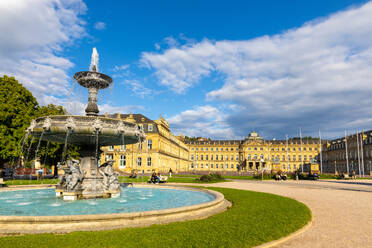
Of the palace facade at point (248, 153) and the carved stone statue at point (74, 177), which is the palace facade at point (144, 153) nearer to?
the carved stone statue at point (74, 177)

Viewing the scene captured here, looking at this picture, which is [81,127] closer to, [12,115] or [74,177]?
[74,177]

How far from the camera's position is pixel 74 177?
41.4 feet

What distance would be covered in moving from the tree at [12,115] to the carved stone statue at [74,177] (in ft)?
50.7

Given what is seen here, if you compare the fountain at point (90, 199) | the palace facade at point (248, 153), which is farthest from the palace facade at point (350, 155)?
the fountain at point (90, 199)

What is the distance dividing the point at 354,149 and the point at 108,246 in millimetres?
103375

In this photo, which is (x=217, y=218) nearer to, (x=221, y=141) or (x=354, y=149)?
(x=354, y=149)

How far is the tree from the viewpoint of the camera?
25.5 meters

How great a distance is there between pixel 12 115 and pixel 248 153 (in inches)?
4246

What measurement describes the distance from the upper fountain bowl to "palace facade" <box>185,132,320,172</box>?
110m

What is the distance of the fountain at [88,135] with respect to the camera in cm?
1197

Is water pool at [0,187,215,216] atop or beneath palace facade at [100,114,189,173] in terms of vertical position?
beneath

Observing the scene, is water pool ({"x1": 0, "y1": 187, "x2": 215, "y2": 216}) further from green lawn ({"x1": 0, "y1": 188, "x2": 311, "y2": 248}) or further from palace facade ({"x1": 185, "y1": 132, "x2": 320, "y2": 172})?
palace facade ({"x1": 185, "y1": 132, "x2": 320, "y2": 172})

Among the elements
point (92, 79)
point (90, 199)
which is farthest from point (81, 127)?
point (90, 199)

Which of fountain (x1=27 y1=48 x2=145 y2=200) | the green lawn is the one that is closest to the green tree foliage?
fountain (x1=27 y1=48 x2=145 y2=200)
